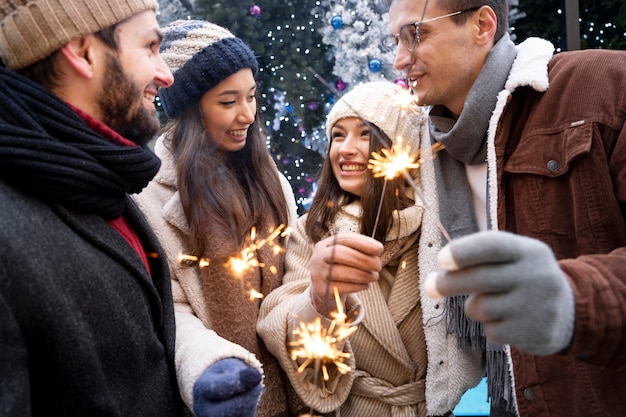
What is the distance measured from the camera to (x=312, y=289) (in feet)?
4.90

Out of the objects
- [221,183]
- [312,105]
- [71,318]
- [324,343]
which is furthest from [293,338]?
[312,105]

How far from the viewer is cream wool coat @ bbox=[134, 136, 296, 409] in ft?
4.57

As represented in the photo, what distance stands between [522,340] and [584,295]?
0.15 metres

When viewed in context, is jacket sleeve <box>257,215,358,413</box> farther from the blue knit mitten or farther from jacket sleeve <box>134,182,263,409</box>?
the blue knit mitten

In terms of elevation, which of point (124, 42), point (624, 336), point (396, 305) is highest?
point (124, 42)

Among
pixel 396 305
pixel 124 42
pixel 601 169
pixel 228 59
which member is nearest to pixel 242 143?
pixel 228 59

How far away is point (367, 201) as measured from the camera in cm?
178

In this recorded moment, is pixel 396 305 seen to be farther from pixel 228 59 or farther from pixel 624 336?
pixel 228 59

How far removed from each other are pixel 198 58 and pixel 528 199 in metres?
1.13

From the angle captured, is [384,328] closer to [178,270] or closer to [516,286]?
[178,270]

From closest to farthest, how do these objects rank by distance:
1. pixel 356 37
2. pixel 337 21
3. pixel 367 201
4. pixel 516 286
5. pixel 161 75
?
pixel 516 286 < pixel 161 75 < pixel 367 201 < pixel 337 21 < pixel 356 37

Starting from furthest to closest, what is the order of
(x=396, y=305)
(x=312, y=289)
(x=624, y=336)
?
(x=396, y=305) → (x=312, y=289) → (x=624, y=336)

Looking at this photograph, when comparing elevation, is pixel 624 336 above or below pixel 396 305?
above

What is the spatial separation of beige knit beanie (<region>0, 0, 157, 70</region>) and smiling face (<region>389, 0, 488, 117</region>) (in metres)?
0.93
